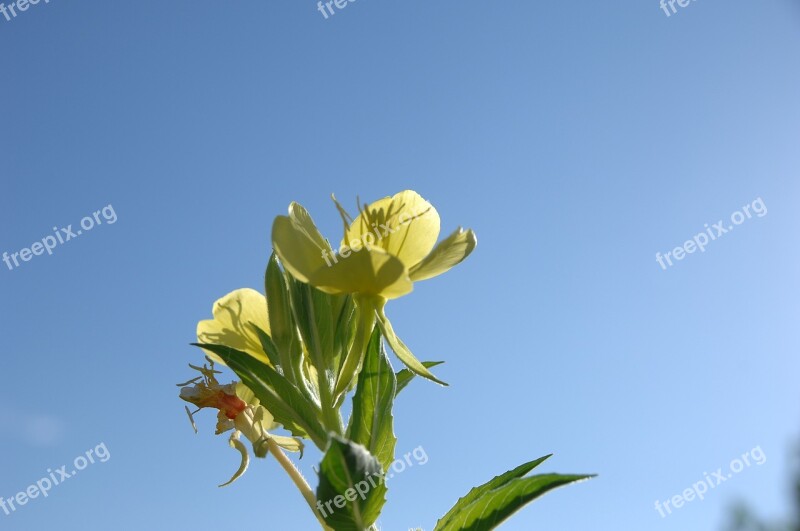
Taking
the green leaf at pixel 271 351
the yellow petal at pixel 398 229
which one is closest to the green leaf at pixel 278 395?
the green leaf at pixel 271 351

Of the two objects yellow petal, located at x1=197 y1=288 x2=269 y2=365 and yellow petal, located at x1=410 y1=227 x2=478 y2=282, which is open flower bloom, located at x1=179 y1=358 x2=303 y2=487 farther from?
yellow petal, located at x1=410 y1=227 x2=478 y2=282

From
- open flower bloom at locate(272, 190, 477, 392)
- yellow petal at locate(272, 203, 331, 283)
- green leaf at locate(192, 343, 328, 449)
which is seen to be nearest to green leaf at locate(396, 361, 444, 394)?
open flower bloom at locate(272, 190, 477, 392)

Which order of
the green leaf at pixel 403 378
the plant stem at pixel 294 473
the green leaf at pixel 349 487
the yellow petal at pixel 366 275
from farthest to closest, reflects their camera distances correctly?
the green leaf at pixel 403 378 → the plant stem at pixel 294 473 → the yellow petal at pixel 366 275 → the green leaf at pixel 349 487

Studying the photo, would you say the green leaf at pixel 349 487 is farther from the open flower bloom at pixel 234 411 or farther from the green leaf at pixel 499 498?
the open flower bloom at pixel 234 411

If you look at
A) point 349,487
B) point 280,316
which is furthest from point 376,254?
point 349,487

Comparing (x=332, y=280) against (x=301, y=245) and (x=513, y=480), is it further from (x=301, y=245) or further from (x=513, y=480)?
(x=513, y=480)

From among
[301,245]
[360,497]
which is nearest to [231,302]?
[301,245]
